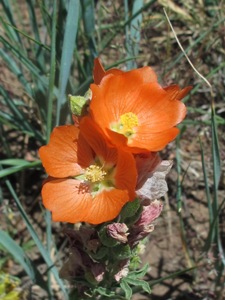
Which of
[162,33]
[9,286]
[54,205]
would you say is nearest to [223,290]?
[9,286]

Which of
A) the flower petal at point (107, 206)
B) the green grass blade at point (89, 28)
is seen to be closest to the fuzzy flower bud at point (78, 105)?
the flower petal at point (107, 206)

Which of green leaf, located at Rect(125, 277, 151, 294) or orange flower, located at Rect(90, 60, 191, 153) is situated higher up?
orange flower, located at Rect(90, 60, 191, 153)

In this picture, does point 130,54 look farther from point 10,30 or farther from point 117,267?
point 117,267

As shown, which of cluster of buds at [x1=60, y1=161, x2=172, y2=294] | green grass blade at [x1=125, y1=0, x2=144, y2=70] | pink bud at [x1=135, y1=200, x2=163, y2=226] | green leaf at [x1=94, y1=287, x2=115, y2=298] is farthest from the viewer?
green grass blade at [x1=125, y1=0, x2=144, y2=70]

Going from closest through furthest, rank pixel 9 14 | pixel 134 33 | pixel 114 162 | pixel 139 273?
pixel 114 162
pixel 139 273
pixel 9 14
pixel 134 33

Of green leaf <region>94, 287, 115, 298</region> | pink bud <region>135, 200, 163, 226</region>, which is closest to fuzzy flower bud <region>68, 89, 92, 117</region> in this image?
pink bud <region>135, 200, 163, 226</region>

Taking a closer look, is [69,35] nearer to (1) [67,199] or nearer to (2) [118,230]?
(1) [67,199]

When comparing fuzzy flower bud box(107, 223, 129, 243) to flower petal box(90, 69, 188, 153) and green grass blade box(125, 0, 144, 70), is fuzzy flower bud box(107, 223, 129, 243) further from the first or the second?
green grass blade box(125, 0, 144, 70)

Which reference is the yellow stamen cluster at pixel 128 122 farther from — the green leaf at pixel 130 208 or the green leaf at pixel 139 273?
the green leaf at pixel 139 273

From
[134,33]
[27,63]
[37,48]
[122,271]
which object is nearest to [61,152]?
[122,271]
